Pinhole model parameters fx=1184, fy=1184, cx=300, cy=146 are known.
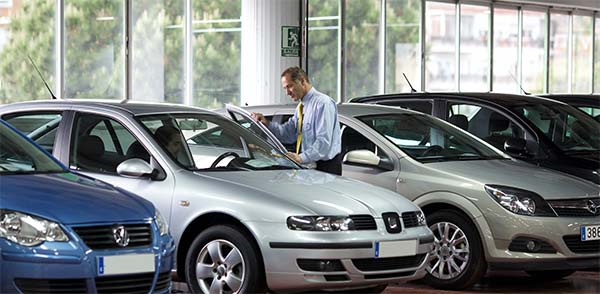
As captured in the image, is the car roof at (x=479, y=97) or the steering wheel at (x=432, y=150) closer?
the steering wheel at (x=432, y=150)

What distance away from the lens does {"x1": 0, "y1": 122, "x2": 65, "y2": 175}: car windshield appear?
707cm

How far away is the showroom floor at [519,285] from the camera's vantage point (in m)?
9.43

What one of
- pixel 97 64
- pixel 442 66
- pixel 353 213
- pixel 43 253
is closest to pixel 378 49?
pixel 442 66

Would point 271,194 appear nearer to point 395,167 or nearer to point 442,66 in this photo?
point 395,167

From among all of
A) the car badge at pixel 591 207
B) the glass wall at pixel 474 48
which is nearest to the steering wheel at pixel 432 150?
the car badge at pixel 591 207

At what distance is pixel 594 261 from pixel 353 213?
8.78ft

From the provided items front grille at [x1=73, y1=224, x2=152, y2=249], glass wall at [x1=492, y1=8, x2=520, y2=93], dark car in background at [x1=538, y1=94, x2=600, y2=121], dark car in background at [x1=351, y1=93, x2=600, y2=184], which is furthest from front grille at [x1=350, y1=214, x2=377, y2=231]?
glass wall at [x1=492, y1=8, x2=520, y2=93]

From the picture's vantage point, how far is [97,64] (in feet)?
58.3

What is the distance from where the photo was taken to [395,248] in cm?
788

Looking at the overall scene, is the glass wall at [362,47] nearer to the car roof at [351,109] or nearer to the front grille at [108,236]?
the car roof at [351,109]

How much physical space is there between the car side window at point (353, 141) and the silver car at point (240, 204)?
1.28 meters

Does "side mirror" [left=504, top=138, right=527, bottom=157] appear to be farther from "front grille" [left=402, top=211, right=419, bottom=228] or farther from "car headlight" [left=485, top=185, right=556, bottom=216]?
"front grille" [left=402, top=211, right=419, bottom=228]

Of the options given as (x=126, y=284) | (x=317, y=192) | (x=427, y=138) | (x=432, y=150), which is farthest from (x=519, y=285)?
(x=126, y=284)

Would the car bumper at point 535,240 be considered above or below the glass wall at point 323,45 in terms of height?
below
